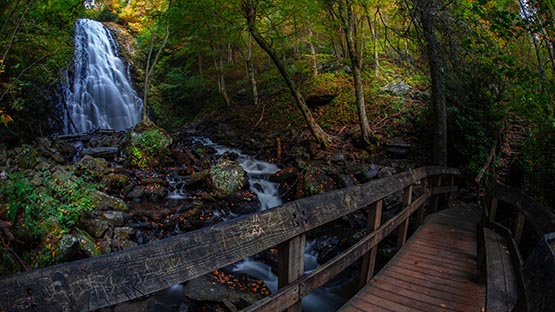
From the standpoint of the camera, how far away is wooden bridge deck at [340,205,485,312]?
334cm

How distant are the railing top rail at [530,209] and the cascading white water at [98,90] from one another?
713 inches

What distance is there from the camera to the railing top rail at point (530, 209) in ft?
8.16

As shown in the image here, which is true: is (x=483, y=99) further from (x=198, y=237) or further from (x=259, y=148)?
(x=198, y=237)

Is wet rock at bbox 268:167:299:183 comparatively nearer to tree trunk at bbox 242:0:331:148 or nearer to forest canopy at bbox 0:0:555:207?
tree trunk at bbox 242:0:331:148

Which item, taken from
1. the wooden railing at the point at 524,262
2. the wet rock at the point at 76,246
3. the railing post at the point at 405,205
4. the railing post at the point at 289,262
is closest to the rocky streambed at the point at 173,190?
the wet rock at the point at 76,246

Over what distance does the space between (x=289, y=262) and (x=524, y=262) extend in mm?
1361

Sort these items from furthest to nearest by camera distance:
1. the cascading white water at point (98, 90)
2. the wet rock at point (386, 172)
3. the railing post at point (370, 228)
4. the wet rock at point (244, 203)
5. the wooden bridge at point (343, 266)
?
the cascading white water at point (98, 90), the wet rock at point (386, 172), the wet rock at point (244, 203), the railing post at point (370, 228), the wooden bridge at point (343, 266)

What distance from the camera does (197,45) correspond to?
62.2 ft

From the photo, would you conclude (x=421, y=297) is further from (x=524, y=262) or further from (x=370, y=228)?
(x=524, y=262)

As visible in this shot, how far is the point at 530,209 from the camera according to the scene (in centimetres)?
302


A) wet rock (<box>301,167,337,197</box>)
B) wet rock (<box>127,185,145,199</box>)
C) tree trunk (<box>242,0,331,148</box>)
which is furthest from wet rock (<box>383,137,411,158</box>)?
wet rock (<box>127,185,145,199</box>)

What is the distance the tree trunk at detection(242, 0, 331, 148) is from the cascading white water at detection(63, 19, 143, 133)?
11482 mm

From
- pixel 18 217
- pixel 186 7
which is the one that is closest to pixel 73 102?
pixel 186 7

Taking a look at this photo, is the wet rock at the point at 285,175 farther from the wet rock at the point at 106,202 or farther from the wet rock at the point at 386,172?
the wet rock at the point at 106,202
